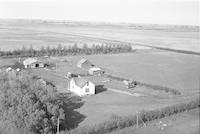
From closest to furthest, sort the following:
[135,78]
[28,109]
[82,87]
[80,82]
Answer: [28,109] → [82,87] → [80,82] → [135,78]

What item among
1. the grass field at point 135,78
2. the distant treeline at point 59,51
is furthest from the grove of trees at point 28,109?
the distant treeline at point 59,51

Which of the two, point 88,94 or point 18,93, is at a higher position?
point 18,93

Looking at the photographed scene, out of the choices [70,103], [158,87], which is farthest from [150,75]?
[70,103]

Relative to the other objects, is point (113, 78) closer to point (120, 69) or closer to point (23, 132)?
point (120, 69)

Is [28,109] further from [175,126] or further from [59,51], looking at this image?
[59,51]

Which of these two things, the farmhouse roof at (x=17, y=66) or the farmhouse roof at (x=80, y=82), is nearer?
the farmhouse roof at (x=80, y=82)

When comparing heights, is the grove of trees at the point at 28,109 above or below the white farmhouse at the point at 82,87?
above

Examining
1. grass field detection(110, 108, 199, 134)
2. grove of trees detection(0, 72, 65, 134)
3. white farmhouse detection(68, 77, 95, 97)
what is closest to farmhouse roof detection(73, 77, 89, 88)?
white farmhouse detection(68, 77, 95, 97)

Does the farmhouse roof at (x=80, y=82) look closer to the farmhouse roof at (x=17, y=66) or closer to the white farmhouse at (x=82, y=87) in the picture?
the white farmhouse at (x=82, y=87)

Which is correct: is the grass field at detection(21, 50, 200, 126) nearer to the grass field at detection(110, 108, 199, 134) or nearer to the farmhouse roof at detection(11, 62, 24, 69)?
the grass field at detection(110, 108, 199, 134)

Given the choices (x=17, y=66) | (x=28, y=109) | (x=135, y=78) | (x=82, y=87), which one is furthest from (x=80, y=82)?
(x=17, y=66)

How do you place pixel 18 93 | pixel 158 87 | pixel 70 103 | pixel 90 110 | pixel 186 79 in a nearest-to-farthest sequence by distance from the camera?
pixel 18 93 < pixel 90 110 < pixel 70 103 < pixel 158 87 < pixel 186 79
